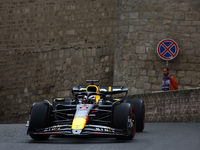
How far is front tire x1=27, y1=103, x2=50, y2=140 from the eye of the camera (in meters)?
8.03

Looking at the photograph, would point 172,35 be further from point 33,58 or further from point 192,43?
point 33,58

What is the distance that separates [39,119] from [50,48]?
14.2m

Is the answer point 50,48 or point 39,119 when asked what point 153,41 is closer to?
point 50,48

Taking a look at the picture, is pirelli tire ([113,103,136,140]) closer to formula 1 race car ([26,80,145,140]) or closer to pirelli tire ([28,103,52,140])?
formula 1 race car ([26,80,145,140])

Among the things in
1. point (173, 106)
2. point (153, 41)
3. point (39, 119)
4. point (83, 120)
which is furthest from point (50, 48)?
point (83, 120)

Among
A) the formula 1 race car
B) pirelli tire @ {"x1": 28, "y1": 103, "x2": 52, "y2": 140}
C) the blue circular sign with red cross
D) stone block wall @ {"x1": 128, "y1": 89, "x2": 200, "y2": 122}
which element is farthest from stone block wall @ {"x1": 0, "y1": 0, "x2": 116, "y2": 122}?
pirelli tire @ {"x1": 28, "y1": 103, "x2": 52, "y2": 140}

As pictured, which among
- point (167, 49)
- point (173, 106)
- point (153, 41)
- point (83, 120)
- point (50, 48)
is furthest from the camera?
point (50, 48)

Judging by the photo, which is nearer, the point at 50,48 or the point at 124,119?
the point at 124,119

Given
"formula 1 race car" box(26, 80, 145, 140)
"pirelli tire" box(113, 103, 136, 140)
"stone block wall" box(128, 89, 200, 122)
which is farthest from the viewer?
"stone block wall" box(128, 89, 200, 122)

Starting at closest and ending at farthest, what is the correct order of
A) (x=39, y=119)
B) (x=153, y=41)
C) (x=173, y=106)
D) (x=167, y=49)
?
(x=39, y=119)
(x=173, y=106)
(x=167, y=49)
(x=153, y=41)

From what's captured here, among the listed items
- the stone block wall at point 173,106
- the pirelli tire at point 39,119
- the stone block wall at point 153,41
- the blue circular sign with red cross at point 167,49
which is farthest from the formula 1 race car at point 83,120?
the stone block wall at point 153,41

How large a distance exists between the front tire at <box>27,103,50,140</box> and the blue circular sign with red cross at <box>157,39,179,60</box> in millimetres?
8916

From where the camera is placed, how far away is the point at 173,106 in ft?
46.6

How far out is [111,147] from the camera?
698 cm
